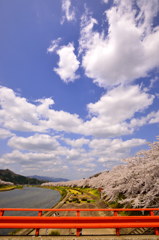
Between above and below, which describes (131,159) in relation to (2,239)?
above

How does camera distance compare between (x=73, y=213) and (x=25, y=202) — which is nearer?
(x=73, y=213)

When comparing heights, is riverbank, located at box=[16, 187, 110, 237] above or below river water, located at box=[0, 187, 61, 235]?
above

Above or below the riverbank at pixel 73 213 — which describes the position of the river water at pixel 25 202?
below

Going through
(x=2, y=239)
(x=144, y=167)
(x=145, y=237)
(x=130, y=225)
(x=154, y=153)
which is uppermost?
(x=154, y=153)

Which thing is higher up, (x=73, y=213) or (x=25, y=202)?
(x=73, y=213)

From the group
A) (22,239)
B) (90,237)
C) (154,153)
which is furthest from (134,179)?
(22,239)

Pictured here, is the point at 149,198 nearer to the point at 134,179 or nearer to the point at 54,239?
the point at 134,179

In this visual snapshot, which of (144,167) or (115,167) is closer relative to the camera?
(144,167)

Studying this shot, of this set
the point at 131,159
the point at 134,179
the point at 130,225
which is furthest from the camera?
the point at 131,159

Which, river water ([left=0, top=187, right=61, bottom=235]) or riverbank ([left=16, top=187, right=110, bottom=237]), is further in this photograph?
river water ([left=0, top=187, right=61, bottom=235])

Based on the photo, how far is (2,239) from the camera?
174 inches

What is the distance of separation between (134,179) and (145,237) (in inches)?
299

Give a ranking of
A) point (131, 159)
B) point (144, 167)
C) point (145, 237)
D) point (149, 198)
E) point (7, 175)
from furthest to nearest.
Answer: point (7, 175) → point (131, 159) → point (144, 167) → point (149, 198) → point (145, 237)

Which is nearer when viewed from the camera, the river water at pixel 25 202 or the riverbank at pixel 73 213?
the riverbank at pixel 73 213
